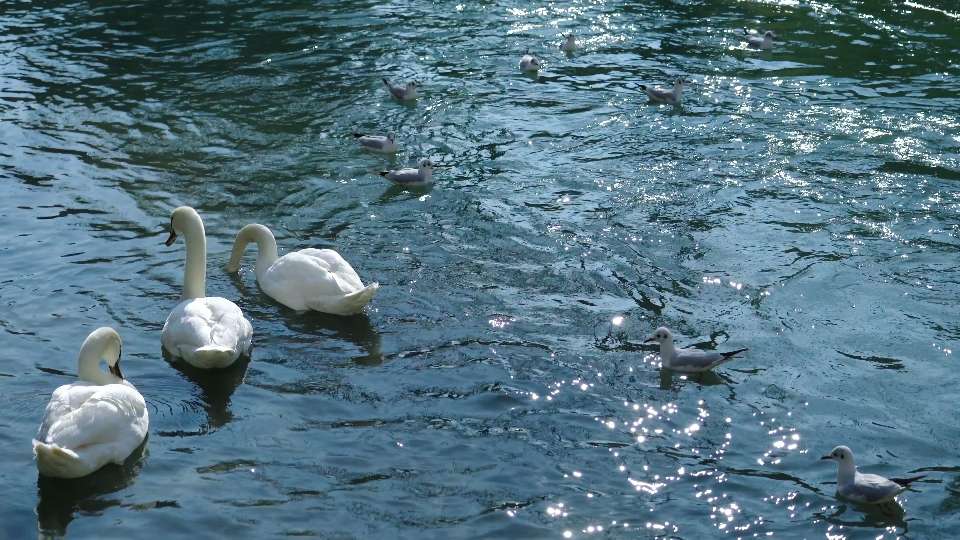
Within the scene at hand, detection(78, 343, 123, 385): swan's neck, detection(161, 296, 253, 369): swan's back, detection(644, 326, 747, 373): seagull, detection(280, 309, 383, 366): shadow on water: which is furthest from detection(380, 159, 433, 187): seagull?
detection(78, 343, 123, 385): swan's neck

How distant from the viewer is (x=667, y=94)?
20.8 meters

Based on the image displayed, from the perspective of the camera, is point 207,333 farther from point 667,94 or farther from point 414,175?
point 667,94

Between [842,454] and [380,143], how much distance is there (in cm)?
1054

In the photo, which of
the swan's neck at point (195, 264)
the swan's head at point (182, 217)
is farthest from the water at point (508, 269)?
the swan's head at point (182, 217)

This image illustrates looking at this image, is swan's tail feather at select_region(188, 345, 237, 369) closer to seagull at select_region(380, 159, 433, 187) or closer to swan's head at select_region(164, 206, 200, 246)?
swan's head at select_region(164, 206, 200, 246)

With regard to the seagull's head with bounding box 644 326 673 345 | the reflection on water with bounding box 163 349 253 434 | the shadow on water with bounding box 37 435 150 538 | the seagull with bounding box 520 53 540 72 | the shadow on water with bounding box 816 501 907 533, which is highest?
the seagull with bounding box 520 53 540 72

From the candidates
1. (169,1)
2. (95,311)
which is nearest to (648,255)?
(95,311)

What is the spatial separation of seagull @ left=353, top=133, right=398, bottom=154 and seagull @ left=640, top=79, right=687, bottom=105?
189 inches

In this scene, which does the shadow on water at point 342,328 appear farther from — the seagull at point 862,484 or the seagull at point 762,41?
the seagull at point 762,41

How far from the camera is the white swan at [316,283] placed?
13492mm

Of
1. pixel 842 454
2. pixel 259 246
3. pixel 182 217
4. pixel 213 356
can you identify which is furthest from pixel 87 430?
pixel 842 454

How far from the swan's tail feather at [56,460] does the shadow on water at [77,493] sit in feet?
0.38

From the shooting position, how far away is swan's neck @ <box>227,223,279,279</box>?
14641mm

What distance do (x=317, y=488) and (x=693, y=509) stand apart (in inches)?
123
